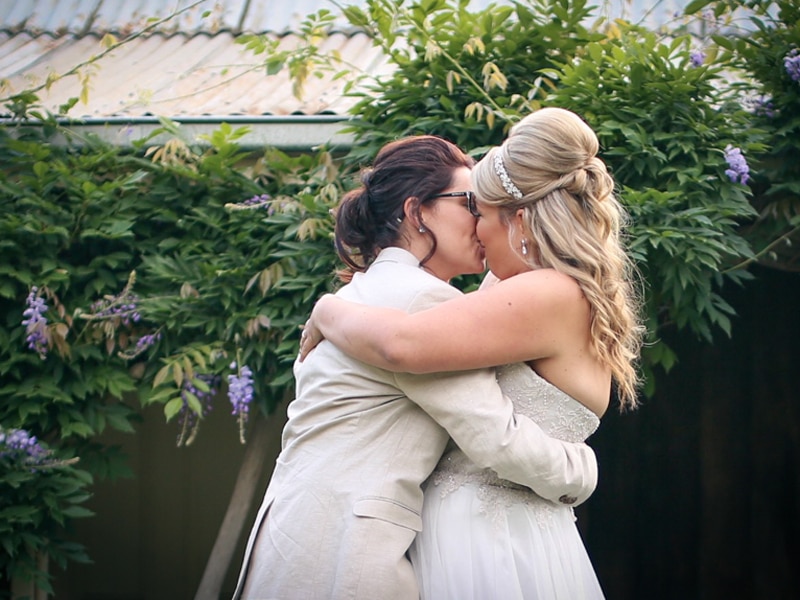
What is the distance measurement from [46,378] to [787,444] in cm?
371

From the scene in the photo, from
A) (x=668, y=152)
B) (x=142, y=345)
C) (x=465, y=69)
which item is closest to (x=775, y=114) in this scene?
(x=668, y=152)

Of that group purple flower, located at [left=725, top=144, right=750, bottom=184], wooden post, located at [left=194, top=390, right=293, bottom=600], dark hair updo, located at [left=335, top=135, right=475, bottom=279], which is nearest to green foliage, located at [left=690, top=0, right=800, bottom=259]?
purple flower, located at [left=725, top=144, right=750, bottom=184]

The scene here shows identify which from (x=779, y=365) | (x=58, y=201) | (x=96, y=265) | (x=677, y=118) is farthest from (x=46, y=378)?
(x=779, y=365)

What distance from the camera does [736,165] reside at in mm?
3344

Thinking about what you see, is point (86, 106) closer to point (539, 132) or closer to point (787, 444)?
point (539, 132)

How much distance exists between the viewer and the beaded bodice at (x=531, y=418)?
2.08 m

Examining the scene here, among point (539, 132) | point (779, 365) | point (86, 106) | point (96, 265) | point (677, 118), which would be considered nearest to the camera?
point (539, 132)

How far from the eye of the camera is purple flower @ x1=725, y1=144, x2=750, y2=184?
10.9 ft

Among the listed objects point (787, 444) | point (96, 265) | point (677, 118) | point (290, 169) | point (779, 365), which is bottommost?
point (787, 444)

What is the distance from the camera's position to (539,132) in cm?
206

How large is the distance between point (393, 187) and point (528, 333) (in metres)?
0.48

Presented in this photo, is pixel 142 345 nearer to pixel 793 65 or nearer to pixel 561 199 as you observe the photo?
pixel 561 199

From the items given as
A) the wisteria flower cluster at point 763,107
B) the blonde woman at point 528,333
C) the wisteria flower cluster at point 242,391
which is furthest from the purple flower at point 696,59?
the wisteria flower cluster at point 242,391

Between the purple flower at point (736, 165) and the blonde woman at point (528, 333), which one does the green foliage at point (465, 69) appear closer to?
the purple flower at point (736, 165)
